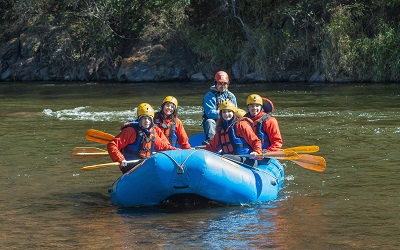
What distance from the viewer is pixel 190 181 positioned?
790cm

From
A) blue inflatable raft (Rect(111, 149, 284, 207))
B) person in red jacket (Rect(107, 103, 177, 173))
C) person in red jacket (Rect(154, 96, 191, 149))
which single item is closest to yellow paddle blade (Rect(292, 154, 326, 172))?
blue inflatable raft (Rect(111, 149, 284, 207))

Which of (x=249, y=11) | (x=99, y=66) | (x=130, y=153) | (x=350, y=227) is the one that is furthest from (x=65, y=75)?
(x=350, y=227)

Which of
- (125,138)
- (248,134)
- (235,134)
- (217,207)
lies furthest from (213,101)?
(217,207)

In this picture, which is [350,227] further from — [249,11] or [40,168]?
[249,11]

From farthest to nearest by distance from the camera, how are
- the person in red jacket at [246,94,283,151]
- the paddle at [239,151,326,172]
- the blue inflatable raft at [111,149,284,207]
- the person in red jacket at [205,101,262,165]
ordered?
1. the person in red jacket at [246,94,283,151]
2. the person in red jacket at [205,101,262,165]
3. the paddle at [239,151,326,172]
4. the blue inflatable raft at [111,149,284,207]

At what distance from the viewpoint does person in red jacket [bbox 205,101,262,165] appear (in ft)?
29.4

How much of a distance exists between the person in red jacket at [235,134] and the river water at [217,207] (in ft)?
2.30

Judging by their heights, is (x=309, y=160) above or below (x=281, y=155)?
below

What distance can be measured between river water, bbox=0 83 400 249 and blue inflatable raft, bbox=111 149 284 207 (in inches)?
5.6

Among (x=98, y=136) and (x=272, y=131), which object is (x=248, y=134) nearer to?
(x=272, y=131)

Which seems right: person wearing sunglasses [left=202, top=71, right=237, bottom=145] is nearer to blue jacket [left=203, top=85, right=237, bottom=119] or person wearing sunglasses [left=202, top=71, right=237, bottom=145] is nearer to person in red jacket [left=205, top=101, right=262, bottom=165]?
blue jacket [left=203, top=85, right=237, bottom=119]

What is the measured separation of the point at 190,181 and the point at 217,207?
2.13 ft

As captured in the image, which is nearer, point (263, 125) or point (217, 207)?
point (217, 207)

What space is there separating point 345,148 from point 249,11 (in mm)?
14020
